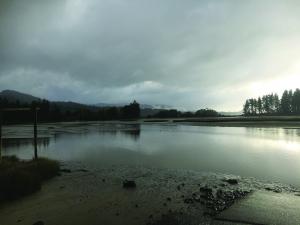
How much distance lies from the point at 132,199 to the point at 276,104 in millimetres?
170363

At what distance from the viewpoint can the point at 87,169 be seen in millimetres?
18047

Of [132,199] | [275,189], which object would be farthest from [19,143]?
[275,189]

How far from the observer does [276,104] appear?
164m

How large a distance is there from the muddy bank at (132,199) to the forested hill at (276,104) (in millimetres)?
143922

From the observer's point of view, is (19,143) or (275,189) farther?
(19,143)

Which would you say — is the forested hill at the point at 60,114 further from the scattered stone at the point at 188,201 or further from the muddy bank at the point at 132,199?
the scattered stone at the point at 188,201

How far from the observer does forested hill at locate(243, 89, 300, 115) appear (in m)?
144

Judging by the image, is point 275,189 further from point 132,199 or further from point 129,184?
point 129,184

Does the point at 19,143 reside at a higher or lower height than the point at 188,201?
higher

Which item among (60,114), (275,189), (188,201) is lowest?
(275,189)

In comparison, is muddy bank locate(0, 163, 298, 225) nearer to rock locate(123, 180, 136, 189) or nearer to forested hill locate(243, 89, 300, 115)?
rock locate(123, 180, 136, 189)

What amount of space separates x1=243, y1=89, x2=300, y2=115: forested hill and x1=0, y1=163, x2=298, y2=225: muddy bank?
5666 inches

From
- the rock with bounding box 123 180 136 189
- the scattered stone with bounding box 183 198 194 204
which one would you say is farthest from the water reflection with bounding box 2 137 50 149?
the scattered stone with bounding box 183 198 194 204

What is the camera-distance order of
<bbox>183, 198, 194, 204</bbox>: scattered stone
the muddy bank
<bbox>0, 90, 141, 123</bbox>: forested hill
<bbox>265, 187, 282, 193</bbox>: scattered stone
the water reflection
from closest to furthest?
the muddy bank < <bbox>183, 198, 194, 204</bbox>: scattered stone < <bbox>265, 187, 282, 193</bbox>: scattered stone < the water reflection < <bbox>0, 90, 141, 123</bbox>: forested hill
